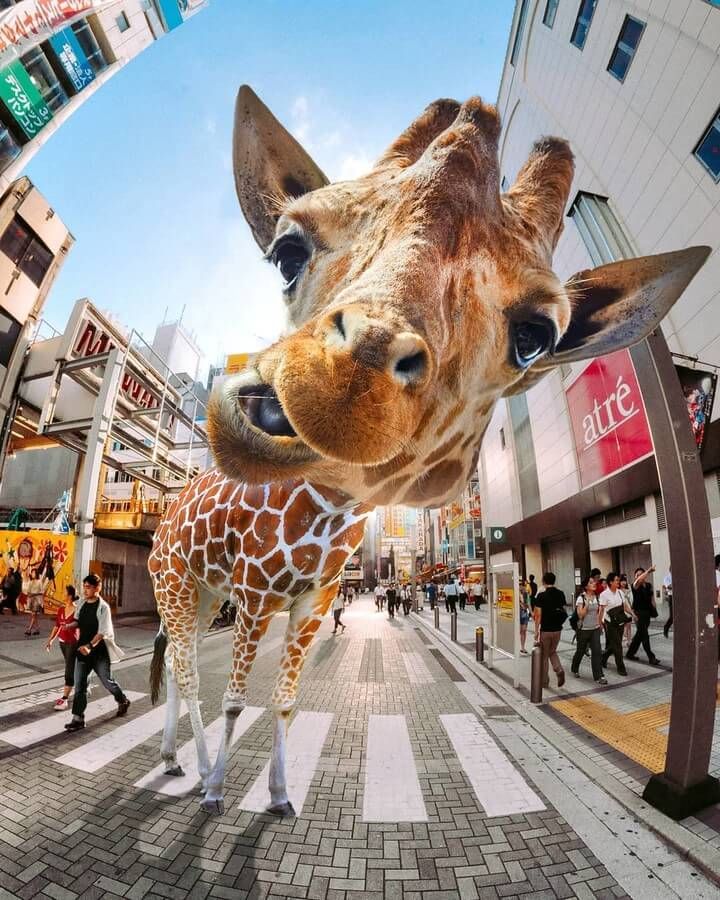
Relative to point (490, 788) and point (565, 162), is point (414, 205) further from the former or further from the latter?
point (490, 788)

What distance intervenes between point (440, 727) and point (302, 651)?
2.67m

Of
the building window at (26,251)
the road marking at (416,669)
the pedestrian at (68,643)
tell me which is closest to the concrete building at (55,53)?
the building window at (26,251)

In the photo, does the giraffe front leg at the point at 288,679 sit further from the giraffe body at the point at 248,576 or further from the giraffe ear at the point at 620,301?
the giraffe ear at the point at 620,301

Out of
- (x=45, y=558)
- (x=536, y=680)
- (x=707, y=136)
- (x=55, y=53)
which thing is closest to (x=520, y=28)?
(x=707, y=136)

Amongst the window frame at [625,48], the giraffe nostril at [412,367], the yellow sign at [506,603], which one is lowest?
the yellow sign at [506,603]

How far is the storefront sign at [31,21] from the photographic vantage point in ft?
39.6

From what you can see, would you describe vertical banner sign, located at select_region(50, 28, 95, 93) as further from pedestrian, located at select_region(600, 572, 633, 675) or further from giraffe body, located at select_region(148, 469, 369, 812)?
pedestrian, located at select_region(600, 572, 633, 675)

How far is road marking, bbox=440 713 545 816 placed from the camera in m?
2.47

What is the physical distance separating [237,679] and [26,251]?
1811cm

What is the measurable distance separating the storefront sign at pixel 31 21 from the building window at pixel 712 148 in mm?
18867

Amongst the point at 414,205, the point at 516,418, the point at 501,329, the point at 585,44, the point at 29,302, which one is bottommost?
the point at 501,329

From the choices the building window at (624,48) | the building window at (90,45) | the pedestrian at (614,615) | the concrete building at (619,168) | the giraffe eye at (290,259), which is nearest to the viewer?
the giraffe eye at (290,259)

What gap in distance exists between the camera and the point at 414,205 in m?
0.91

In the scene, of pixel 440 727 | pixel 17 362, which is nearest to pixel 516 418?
pixel 440 727
